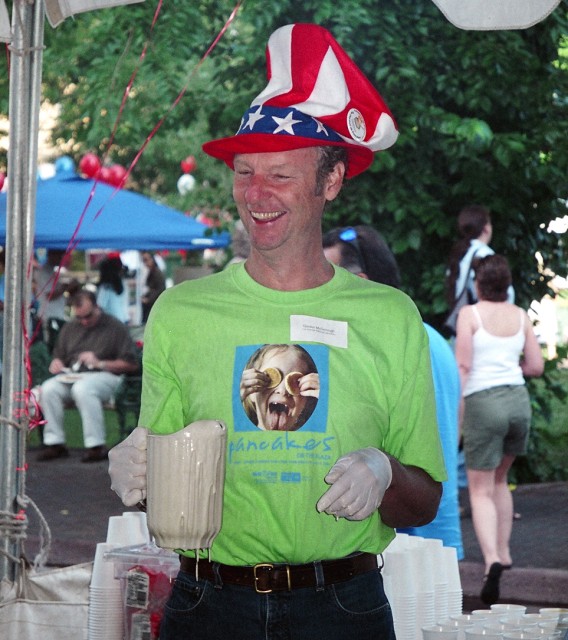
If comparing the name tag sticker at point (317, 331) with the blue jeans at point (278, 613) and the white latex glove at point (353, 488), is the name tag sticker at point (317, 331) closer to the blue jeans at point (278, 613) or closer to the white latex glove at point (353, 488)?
the white latex glove at point (353, 488)

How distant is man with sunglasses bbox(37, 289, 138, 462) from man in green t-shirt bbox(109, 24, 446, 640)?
9.05 meters

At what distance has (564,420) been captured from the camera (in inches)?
546

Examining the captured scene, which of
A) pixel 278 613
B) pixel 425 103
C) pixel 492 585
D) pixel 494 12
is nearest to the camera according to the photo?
pixel 278 613

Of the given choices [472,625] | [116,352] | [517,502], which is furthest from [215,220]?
[472,625]

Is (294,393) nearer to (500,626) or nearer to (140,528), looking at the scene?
(500,626)

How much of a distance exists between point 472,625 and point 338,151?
55.1 inches

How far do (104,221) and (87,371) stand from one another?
2967 mm

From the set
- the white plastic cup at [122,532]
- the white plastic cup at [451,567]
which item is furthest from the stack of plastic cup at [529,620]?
the white plastic cup at [122,532]

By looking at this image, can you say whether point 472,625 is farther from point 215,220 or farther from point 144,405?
point 215,220

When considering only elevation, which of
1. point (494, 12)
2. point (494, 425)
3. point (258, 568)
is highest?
point (494, 12)

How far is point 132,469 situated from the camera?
2486 millimetres

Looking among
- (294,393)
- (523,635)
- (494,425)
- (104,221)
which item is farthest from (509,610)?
(104,221)

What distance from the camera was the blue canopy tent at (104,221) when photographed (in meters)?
14.0

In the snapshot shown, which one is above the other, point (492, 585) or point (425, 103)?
point (425, 103)
